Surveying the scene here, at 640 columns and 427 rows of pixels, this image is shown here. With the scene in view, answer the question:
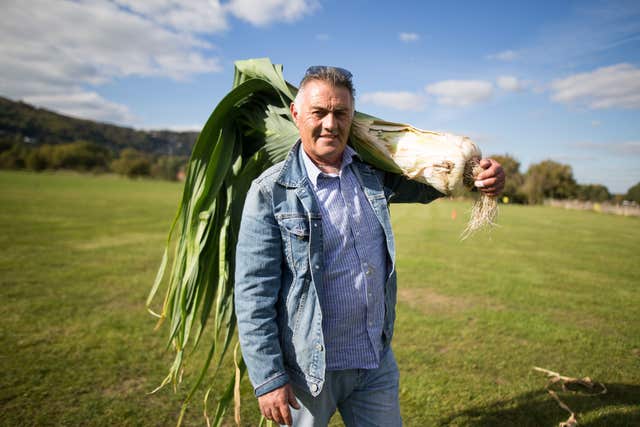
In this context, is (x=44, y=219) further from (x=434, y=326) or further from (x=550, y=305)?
(x=550, y=305)

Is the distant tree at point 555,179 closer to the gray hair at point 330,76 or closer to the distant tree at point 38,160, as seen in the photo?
the gray hair at point 330,76

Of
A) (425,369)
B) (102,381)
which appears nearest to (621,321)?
(425,369)

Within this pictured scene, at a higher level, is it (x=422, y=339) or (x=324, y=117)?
(x=324, y=117)

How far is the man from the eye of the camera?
57.8 inches

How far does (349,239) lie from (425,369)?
270 cm

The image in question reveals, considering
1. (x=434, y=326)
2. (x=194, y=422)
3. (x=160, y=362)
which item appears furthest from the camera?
(x=434, y=326)

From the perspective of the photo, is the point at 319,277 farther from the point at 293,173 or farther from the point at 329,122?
the point at 329,122

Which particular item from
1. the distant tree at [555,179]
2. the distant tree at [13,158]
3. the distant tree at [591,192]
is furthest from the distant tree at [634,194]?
the distant tree at [13,158]

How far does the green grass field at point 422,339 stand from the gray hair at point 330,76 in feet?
2.85

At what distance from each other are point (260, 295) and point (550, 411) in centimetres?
293

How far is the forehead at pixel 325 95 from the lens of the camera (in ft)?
4.91

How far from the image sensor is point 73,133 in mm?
122375

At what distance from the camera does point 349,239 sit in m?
1.56

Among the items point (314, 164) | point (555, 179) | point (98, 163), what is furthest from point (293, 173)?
point (98, 163)
